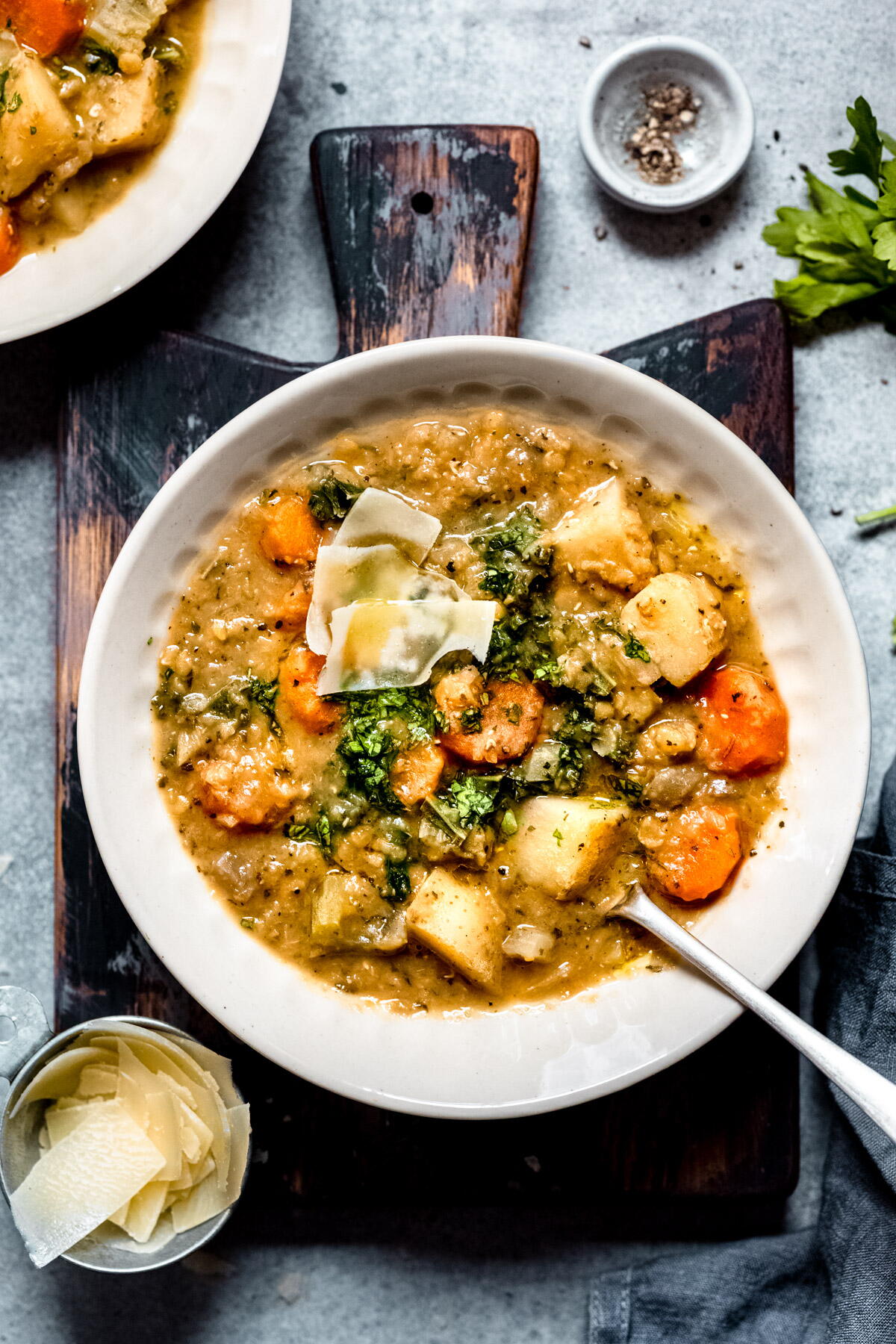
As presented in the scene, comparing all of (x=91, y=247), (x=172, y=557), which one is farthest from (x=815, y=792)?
(x=91, y=247)

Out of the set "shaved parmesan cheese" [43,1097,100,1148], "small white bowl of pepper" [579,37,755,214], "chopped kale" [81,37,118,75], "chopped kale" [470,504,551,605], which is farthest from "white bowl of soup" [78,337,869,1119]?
"chopped kale" [81,37,118,75]

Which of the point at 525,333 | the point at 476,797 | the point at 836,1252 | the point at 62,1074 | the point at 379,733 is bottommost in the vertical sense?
the point at 836,1252

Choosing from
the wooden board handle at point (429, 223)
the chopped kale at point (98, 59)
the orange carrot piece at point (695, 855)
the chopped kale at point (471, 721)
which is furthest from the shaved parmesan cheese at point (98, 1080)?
the chopped kale at point (98, 59)

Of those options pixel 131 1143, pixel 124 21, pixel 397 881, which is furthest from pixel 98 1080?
pixel 124 21

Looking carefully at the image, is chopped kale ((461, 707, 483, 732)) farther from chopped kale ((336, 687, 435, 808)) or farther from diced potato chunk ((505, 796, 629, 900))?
diced potato chunk ((505, 796, 629, 900))

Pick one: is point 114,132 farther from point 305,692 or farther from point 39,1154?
point 39,1154
